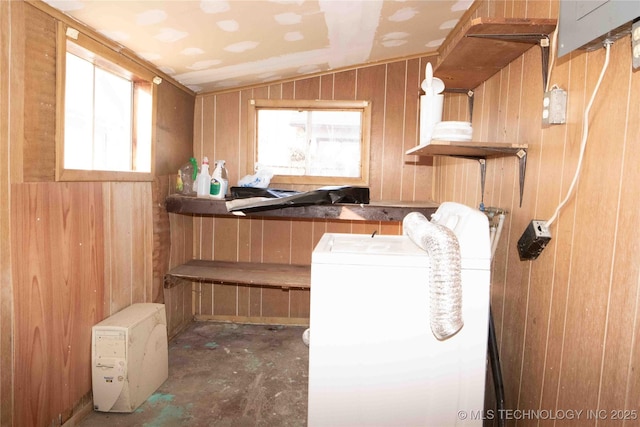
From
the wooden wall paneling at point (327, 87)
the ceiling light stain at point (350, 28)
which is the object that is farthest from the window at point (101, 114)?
the wooden wall paneling at point (327, 87)

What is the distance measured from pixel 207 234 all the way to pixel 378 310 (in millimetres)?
2541

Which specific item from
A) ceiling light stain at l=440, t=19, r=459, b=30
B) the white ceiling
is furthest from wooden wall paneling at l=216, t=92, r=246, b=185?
ceiling light stain at l=440, t=19, r=459, b=30

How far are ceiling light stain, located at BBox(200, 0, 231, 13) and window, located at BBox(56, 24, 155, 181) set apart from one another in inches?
24.0

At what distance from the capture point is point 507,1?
1.79 meters

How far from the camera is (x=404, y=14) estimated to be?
2230 mm

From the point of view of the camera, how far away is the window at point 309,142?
11.0 feet

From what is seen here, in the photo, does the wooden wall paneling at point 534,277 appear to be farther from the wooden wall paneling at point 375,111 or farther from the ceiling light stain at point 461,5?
the wooden wall paneling at point 375,111

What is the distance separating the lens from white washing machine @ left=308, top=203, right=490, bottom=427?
1.25 meters

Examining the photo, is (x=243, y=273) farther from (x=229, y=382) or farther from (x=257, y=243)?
(x=229, y=382)

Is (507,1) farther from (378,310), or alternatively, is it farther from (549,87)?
(378,310)

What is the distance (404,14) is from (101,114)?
1.77 metres

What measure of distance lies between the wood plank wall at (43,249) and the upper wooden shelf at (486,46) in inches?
65.2

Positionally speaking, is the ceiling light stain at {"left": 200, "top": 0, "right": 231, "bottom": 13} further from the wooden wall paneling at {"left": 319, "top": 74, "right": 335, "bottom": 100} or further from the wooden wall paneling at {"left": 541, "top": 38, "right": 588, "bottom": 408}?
the wooden wall paneling at {"left": 319, "top": 74, "right": 335, "bottom": 100}

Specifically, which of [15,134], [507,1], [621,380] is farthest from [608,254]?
[15,134]
